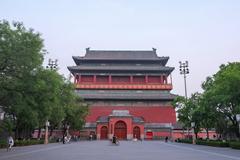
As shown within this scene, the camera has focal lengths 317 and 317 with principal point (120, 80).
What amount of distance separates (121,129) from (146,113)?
21.0ft

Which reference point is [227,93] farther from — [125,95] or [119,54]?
[119,54]

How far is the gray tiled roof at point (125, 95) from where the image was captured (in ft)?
219

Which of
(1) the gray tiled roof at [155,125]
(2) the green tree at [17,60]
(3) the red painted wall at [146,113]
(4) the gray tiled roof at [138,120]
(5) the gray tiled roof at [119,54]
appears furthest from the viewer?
(5) the gray tiled roof at [119,54]

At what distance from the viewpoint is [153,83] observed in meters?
70.0

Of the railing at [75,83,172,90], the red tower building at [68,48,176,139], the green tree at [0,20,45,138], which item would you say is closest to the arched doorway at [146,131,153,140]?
the red tower building at [68,48,176,139]

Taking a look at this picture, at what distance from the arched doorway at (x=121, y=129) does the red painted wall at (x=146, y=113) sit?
11.5 ft

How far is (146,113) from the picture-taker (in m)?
67.2

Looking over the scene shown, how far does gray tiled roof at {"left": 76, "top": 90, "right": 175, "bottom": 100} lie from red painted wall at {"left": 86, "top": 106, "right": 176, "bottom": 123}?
230cm

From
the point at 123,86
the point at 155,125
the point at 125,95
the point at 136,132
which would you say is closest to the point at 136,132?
the point at 136,132

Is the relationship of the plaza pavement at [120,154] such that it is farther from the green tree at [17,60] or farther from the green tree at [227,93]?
the green tree at [227,93]

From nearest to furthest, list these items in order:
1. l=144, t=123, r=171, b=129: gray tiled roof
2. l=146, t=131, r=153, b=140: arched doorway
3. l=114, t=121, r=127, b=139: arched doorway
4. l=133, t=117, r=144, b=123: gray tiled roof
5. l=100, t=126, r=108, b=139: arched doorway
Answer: l=114, t=121, r=127, b=139: arched doorway < l=133, t=117, r=144, b=123: gray tiled roof < l=100, t=126, r=108, b=139: arched doorway < l=146, t=131, r=153, b=140: arched doorway < l=144, t=123, r=171, b=129: gray tiled roof

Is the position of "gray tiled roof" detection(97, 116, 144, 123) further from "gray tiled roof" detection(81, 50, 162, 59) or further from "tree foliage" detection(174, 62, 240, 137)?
"tree foliage" detection(174, 62, 240, 137)

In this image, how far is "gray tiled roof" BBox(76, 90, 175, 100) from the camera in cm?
6681

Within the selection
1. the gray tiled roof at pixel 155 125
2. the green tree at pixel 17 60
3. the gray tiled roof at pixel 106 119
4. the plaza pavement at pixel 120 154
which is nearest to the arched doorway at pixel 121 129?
the gray tiled roof at pixel 106 119
